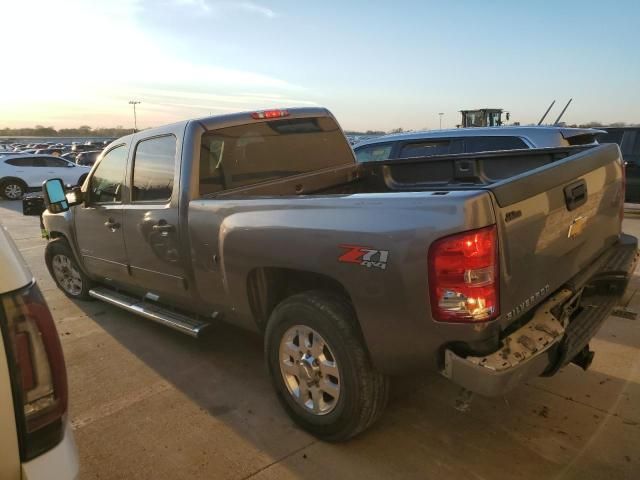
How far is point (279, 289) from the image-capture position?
3275 millimetres

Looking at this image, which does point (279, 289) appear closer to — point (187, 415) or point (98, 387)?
point (187, 415)

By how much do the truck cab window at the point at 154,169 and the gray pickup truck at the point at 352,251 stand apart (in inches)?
0.7

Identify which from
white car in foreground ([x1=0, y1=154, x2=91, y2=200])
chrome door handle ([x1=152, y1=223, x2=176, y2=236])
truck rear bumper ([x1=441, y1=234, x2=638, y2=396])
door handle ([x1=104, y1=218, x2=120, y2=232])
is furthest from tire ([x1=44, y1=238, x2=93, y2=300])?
white car in foreground ([x1=0, y1=154, x2=91, y2=200])

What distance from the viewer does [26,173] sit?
19.1 metres

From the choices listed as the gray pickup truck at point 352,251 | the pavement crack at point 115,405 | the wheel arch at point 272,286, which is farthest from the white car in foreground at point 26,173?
the wheel arch at point 272,286

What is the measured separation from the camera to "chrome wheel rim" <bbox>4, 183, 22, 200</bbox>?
62.2 feet

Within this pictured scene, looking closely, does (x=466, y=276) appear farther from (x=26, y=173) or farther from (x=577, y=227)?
(x=26, y=173)

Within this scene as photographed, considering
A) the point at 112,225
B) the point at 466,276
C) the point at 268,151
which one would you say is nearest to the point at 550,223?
the point at 466,276

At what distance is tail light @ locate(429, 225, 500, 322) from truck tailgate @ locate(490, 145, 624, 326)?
67mm

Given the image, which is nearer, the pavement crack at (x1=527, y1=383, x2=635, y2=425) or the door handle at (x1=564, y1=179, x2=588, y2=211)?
the door handle at (x1=564, y1=179, x2=588, y2=211)

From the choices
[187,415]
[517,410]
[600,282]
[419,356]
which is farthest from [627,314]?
[187,415]

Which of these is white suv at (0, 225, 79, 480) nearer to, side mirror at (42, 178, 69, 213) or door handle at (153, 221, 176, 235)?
door handle at (153, 221, 176, 235)

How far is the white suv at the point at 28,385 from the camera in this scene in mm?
1404

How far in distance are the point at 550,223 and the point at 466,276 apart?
0.68 meters
